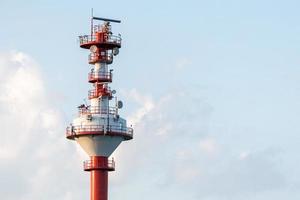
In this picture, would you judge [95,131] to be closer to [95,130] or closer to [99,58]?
[95,130]

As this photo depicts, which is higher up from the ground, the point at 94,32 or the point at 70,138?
the point at 94,32

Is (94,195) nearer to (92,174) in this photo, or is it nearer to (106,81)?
(92,174)

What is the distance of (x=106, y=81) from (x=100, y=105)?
103 inches

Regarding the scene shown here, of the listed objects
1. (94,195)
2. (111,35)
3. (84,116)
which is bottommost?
(94,195)

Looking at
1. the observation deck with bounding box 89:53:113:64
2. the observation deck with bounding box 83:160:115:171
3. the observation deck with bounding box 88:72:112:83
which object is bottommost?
the observation deck with bounding box 83:160:115:171

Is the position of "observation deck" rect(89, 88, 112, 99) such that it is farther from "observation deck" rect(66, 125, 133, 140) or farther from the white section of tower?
"observation deck" rect(66, 125, 133, 140)

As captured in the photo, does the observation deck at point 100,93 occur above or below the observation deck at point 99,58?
below

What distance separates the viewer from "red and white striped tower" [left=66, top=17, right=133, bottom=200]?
441 ft

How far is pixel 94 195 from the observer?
133500 mm

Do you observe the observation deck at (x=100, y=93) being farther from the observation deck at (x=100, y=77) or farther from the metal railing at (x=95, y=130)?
the metal railing at (x=95, y=130)

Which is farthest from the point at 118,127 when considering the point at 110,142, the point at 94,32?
the point at 94,32

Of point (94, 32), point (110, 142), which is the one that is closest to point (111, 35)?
point (94, 32)

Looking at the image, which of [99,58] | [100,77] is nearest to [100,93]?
[100,77]

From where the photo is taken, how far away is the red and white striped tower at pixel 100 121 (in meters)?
134
